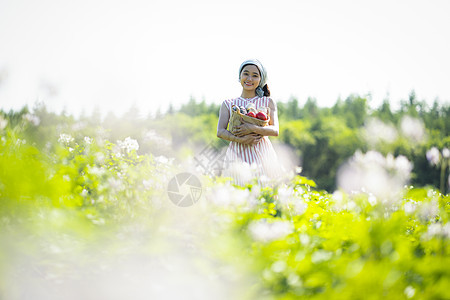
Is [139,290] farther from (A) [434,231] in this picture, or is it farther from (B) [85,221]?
(A) [434,231]

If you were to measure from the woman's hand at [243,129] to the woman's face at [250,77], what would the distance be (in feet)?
1.84

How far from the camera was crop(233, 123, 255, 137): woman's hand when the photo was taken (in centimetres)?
368

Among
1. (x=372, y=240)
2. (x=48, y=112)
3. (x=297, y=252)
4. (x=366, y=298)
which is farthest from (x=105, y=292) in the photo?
(x=48, y=112)

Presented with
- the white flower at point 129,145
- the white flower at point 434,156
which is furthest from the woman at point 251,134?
the white flower at point 434,156

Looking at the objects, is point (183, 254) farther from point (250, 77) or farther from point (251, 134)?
point (250, 77)

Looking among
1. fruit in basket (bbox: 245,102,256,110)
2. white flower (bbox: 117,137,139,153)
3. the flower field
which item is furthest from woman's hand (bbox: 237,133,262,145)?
the flower field

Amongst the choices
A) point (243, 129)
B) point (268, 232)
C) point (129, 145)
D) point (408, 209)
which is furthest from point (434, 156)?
point (129, 145)

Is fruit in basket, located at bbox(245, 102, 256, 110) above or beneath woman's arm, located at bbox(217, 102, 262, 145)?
above

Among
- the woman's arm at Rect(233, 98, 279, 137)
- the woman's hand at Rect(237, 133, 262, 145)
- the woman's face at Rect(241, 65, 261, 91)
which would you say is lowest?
the woman's hand at Rect(237, 133, 262, 145)

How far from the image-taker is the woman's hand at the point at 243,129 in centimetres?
368

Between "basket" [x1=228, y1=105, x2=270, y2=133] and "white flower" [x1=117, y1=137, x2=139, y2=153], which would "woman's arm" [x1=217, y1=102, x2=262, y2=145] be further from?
"white flower" [x1=117, y1=137, x2=139, y2=153]

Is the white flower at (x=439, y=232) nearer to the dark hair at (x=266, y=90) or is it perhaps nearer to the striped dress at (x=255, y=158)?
the striped dress at (x=255, y=158)

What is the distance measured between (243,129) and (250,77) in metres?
0.67

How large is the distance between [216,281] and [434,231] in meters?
1.47
